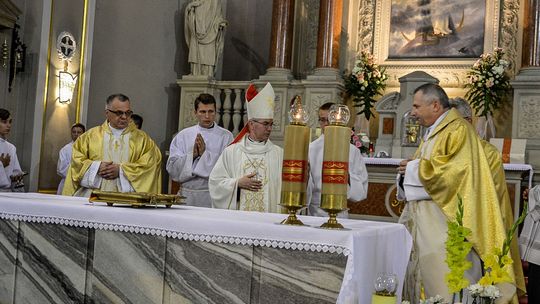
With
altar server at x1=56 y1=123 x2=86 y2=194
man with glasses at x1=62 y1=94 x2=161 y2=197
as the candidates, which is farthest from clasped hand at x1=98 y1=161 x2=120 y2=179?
altar server at x1=56 y1=123 x2=86 y2=194

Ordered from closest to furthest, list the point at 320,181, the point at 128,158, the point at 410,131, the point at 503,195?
the point at 320,181
the point at 128,158
the point at 503,195
the point at 410,131

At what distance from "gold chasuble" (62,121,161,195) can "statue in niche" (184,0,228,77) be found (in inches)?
206

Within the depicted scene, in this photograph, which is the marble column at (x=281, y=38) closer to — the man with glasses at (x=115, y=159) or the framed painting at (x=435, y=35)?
the framed painting at (x=435, y=35)

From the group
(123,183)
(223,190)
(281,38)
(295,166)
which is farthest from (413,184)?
(281,38)

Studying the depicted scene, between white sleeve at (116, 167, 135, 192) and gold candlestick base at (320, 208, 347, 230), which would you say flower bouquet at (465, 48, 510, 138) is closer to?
white sleeve at (116, 167, 135, 192)

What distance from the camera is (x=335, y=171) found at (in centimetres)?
336

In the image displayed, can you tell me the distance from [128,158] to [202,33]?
5.51 m

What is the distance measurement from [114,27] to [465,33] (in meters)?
5.19

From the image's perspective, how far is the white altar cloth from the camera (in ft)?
10.4

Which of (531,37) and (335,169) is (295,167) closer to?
(335,169)

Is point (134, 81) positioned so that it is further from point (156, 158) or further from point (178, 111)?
point (156, 158)

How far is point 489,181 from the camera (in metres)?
5.09

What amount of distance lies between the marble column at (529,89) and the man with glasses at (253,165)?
18.1 ft

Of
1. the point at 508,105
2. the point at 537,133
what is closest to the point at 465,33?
the point at 508,105
